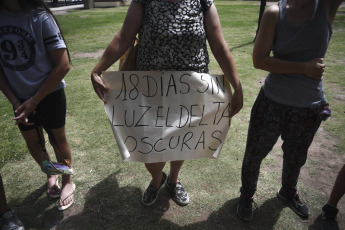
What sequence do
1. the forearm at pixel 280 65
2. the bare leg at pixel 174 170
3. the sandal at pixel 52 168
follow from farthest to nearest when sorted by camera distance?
the bare leg at pixel 174 170 < the sandal at pixel 52 168 < the forearm at pixel 280 65

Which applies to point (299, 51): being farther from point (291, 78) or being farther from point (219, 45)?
point (219, 45)

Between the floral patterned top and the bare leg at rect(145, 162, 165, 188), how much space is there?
0.79m

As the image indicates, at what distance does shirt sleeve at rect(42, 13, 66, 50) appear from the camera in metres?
1.62

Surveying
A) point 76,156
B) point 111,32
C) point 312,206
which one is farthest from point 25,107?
point 111,32

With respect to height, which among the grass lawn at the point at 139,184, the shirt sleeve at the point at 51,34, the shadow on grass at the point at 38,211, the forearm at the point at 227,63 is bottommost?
A: the grass lawn at the point at 139,184

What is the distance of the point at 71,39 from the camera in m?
9.31

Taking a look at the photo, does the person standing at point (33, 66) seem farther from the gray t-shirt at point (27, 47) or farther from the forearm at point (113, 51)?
the forearm at point (113, 51)

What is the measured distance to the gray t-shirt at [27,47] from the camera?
1.58 m

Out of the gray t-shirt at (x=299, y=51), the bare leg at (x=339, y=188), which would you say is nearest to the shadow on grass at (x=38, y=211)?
the gray t-shirt at (x=299, y=51)

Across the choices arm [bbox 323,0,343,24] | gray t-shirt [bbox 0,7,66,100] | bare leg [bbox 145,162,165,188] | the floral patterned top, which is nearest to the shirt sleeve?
gray t-shirt [bbox 0,7,66,100]

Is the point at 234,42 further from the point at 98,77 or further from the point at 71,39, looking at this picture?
the point at 98,77

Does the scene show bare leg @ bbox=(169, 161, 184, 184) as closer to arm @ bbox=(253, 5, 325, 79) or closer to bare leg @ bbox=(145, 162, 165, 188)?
bare leg @ bbox=(145, 162, 165, 188)

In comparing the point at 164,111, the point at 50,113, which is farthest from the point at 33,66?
the point at 164,111

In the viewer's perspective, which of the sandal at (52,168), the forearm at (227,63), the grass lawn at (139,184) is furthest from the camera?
A: the grass lawn at (139,184)
